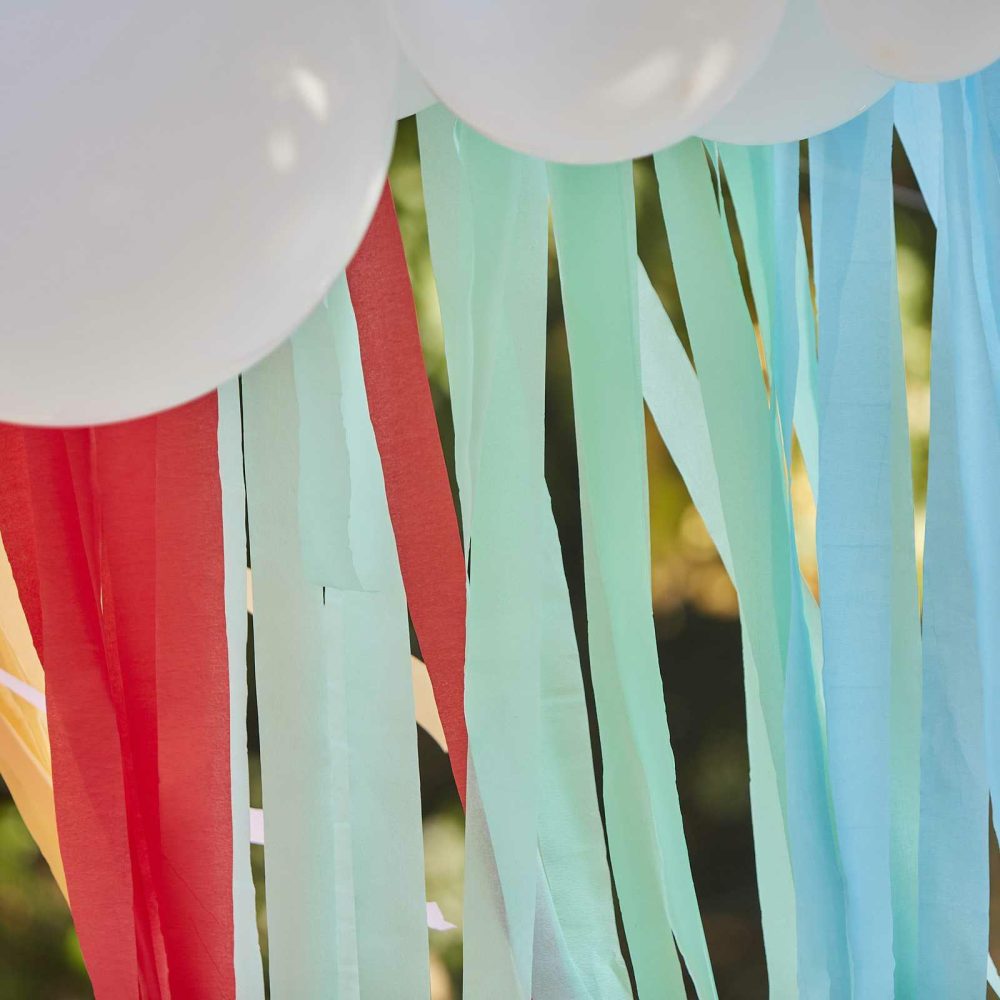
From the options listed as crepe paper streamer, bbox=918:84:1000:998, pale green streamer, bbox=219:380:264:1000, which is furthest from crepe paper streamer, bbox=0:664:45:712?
crepe paper streamer, bbox=918:84:1000:998

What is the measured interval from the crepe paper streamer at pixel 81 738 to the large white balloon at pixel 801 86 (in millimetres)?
517

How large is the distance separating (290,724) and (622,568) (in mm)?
251

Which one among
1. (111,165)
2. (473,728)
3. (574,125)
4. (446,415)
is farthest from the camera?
(446,415)

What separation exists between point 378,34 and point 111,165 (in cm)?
14

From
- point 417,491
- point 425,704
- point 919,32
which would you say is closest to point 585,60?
point 919,32

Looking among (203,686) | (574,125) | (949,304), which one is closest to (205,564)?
(203,686)

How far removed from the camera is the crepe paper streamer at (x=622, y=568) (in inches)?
32.4

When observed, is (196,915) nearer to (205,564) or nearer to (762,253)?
(205,564)

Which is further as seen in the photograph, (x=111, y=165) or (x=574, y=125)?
(x=574, y=125)

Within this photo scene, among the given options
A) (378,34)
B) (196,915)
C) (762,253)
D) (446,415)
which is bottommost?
(196,915)

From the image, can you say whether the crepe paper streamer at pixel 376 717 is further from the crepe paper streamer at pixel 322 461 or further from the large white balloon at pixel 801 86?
the large white balloon at pixel 801 86

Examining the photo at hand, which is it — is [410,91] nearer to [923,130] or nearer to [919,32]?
[919,32]

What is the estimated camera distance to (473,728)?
2.59 ft

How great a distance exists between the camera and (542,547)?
A: 829 millimetres
